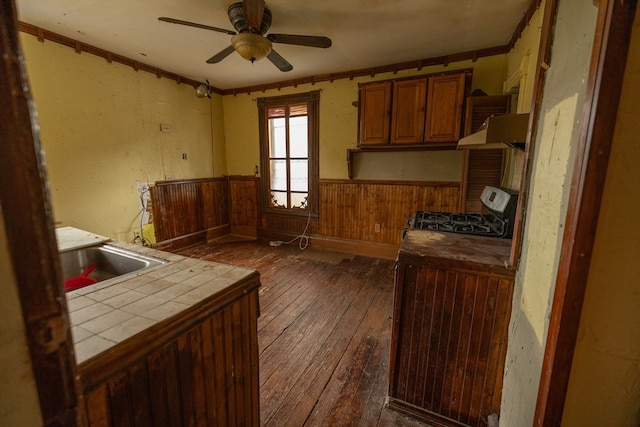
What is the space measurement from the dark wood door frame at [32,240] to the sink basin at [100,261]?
1112 millimetres

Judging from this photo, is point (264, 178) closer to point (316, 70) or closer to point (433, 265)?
point (316, 70)

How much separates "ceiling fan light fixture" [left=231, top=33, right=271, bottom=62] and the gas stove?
6.03 feet

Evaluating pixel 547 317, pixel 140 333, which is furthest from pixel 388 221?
pixel 140 333

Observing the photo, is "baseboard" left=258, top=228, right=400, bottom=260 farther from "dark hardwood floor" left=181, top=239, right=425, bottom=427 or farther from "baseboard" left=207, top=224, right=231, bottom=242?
"baseboard" left=207, top=224, right=231, bottom=242

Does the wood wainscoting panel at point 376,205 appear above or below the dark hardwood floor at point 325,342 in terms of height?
above

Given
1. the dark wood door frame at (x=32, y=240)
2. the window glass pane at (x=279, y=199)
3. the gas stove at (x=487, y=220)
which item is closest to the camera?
the dark wood door frame at (x=32, y=240)

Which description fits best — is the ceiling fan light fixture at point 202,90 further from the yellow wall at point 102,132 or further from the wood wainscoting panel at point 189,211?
the wood wainscoting panel at point 189,211

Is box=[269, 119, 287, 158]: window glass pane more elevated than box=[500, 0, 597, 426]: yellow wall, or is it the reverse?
box=[269, 119, 287, 158]: window glass pane

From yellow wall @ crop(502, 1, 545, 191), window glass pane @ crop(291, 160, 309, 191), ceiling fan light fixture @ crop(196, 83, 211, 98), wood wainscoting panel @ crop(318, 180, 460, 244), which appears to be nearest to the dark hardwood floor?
wood wainscoting panel @ crop(318, 180, 460, 244)

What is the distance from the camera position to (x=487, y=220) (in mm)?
2178

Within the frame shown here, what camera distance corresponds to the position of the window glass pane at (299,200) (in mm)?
4496

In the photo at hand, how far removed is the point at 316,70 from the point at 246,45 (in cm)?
191

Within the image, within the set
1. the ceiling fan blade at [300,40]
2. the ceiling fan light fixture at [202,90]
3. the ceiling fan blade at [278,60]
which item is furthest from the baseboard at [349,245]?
the ceiling fan blade at [300,40]

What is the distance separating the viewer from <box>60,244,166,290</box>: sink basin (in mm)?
1398
